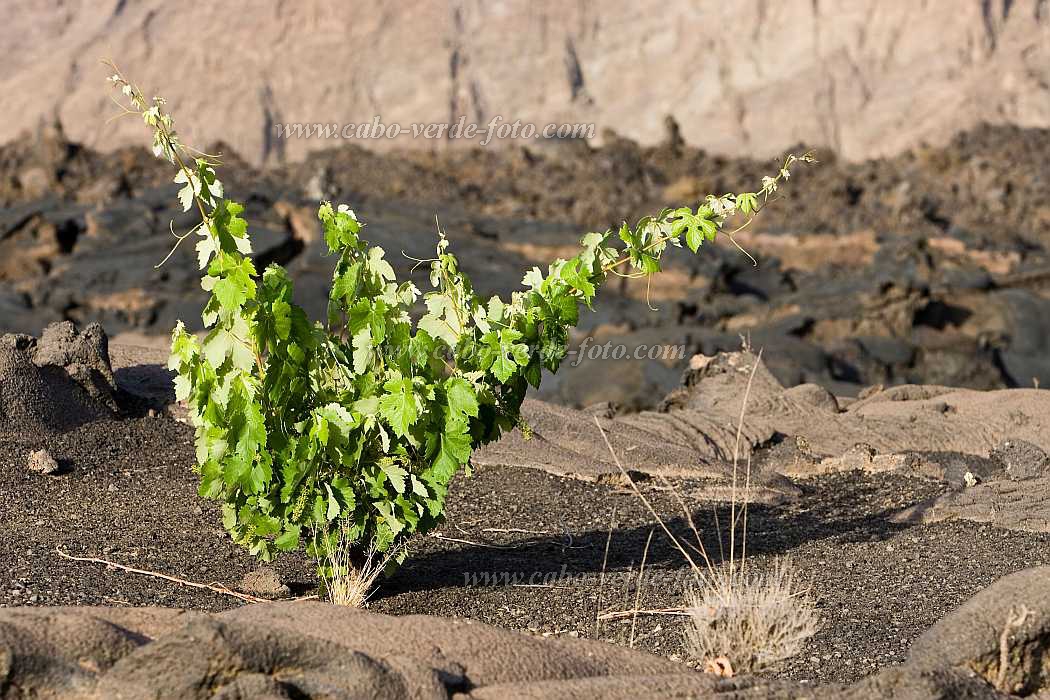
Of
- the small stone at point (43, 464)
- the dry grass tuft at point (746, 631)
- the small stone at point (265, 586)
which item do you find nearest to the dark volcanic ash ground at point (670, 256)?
the small stone at point (43, 464)

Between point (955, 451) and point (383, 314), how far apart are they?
5.57m

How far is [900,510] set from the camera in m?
7.50

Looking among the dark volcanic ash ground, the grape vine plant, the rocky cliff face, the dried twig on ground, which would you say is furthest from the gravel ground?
the rocky cliff face

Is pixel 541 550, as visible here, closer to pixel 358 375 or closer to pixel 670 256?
pixel 358 375

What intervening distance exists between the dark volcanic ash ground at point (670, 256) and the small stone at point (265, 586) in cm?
1129

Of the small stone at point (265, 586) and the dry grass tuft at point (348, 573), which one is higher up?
the dry grass tuft at point (348, 573)

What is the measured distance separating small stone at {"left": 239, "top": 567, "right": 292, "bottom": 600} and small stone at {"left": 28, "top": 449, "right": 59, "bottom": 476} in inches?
89.3

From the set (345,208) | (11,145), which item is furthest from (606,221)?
(345,208)

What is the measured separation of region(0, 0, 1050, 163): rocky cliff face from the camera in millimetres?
53312

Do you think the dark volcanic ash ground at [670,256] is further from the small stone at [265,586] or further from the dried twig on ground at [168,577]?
the small stone at [265,586]

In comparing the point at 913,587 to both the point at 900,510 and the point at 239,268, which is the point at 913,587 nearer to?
the point at 900,510

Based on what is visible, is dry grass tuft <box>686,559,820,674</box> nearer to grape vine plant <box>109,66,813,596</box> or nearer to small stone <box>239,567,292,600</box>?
grape vine plant <box>109,66,813,596</box>

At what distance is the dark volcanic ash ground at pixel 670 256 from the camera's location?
21016 mm

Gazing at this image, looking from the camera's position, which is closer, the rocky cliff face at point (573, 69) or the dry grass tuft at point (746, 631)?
the dry grass tuft at point (746, 631)
